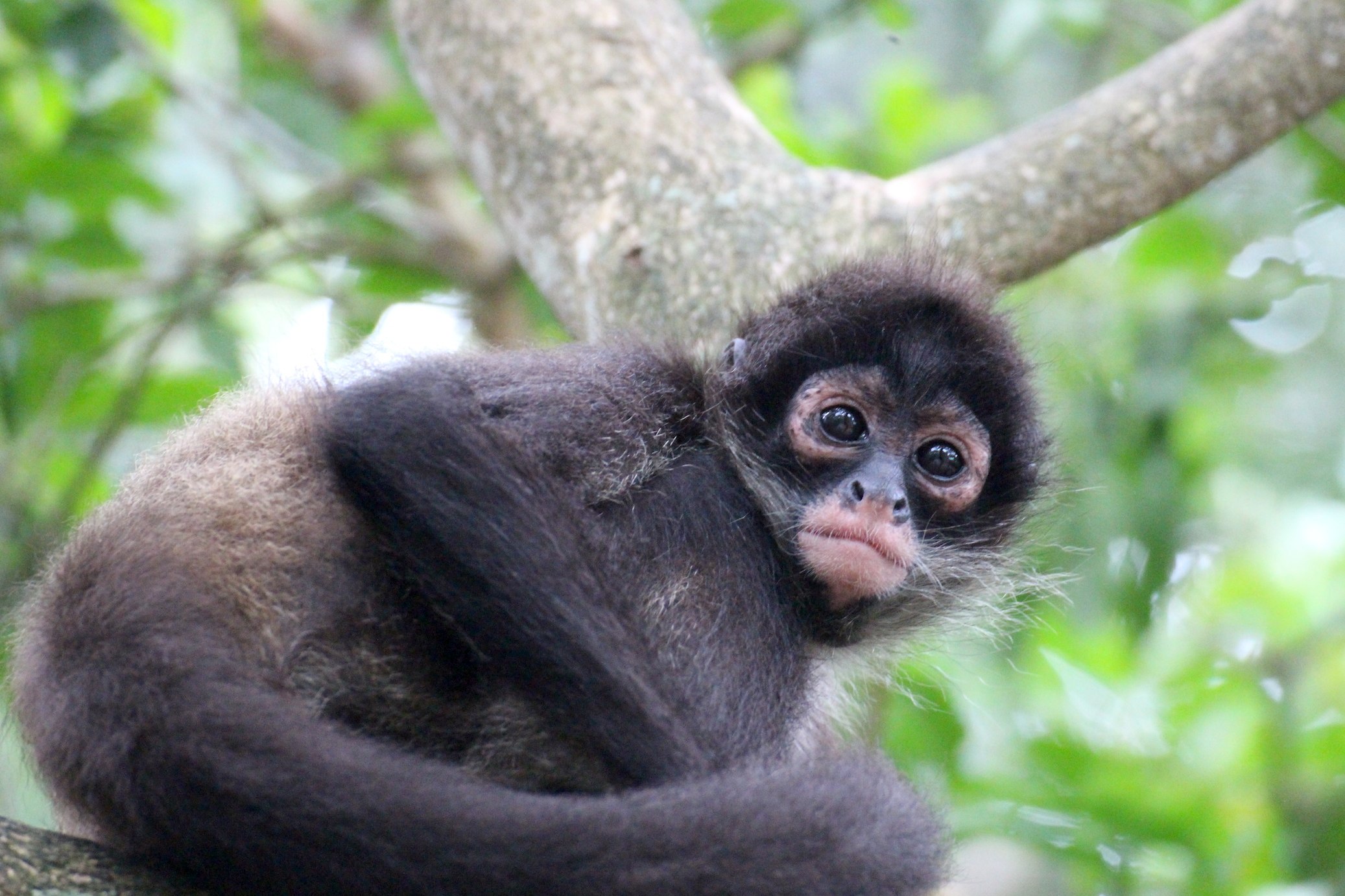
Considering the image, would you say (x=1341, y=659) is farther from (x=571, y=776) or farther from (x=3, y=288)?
(x=3, y=288)

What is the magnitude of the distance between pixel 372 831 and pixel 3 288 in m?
5.39

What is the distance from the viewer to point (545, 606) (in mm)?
3535

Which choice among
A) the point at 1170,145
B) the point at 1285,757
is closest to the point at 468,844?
the point at 1170,145

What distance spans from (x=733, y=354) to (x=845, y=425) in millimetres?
→ 469

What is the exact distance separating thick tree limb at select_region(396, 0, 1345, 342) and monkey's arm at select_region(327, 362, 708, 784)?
1.64 meters

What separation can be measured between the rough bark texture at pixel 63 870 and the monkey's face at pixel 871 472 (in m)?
Result: 2.08

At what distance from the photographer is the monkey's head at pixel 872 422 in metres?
4.31

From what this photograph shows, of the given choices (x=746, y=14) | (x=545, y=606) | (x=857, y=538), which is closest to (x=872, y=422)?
(x=857, y=538)

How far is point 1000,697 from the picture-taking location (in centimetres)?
712

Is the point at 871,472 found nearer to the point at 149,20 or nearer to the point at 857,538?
the point at 857,538

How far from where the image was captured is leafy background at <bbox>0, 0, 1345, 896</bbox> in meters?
6.61

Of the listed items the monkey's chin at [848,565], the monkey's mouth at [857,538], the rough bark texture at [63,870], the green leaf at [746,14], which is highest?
the green leaf at [746,14]

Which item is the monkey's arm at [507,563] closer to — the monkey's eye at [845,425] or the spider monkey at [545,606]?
the spider monkey at [545,606]

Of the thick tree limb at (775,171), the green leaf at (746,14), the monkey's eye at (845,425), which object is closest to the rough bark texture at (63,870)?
the monkey's eye at (845,425)
